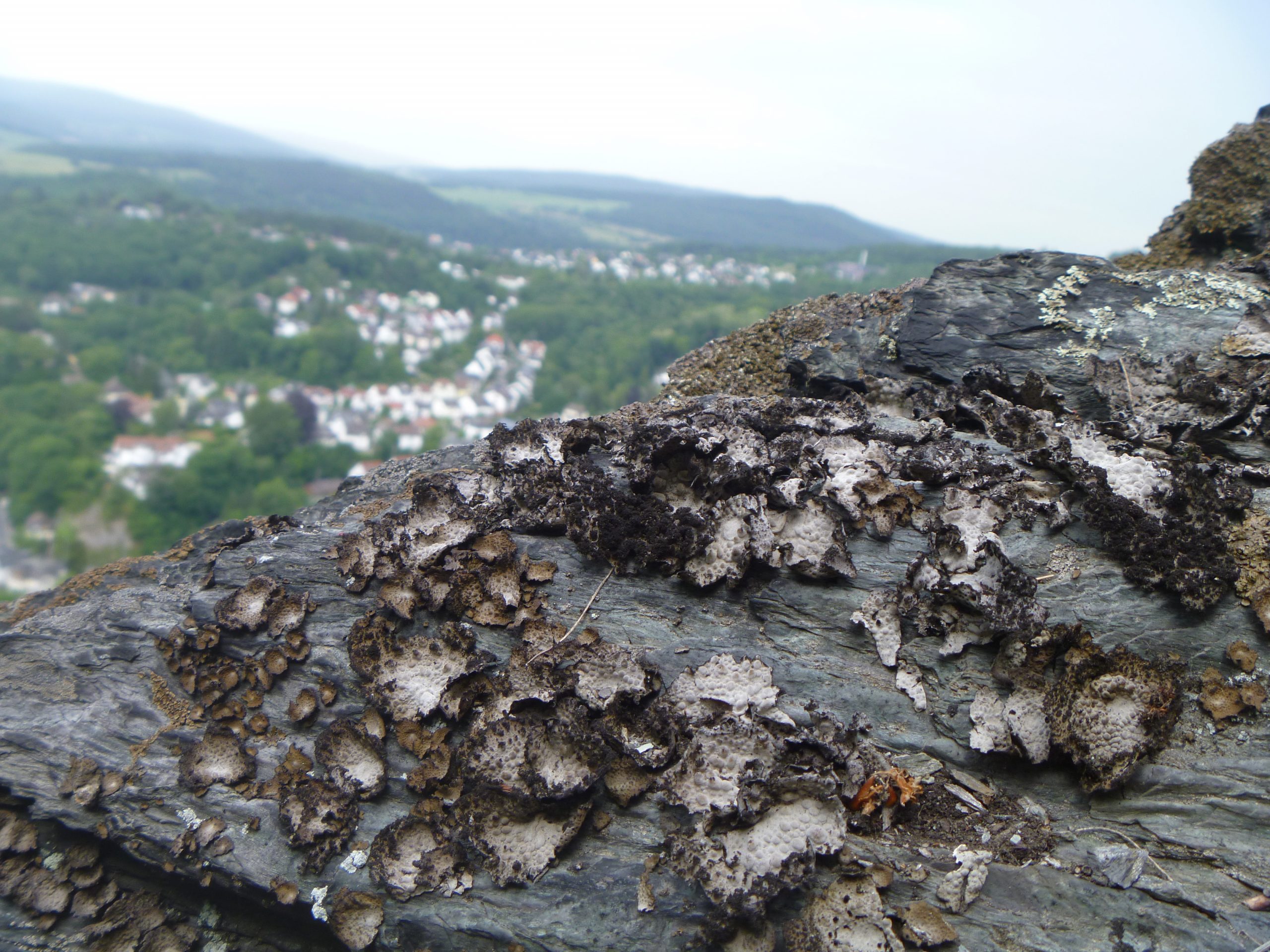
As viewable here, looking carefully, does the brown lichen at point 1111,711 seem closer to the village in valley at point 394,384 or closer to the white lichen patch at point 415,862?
the white lichen patch at point 415,862

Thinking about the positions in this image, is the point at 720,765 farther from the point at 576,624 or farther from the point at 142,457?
the point at 142,457

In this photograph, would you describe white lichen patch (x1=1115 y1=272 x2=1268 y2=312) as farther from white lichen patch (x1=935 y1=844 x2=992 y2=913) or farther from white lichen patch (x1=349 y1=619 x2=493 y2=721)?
white lichen patch (x1=349 y1=619 x2=493 y2=721)


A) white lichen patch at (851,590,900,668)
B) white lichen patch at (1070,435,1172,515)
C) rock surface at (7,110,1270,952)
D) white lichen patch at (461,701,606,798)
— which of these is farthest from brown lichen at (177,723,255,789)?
white lichen patch at (1070,435,1172,515)

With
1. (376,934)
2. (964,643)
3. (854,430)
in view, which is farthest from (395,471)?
(964,643)

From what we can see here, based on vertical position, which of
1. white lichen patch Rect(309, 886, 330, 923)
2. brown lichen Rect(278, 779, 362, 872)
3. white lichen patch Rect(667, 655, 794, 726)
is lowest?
white lichen patch Rect(309, 886, 330, 923)

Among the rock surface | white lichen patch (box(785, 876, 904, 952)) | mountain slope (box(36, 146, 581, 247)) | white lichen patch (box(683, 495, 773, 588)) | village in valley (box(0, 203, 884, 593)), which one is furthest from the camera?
mountain slope (box(36, 146, 581, 247))

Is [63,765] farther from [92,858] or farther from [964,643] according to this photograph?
[964,643]
